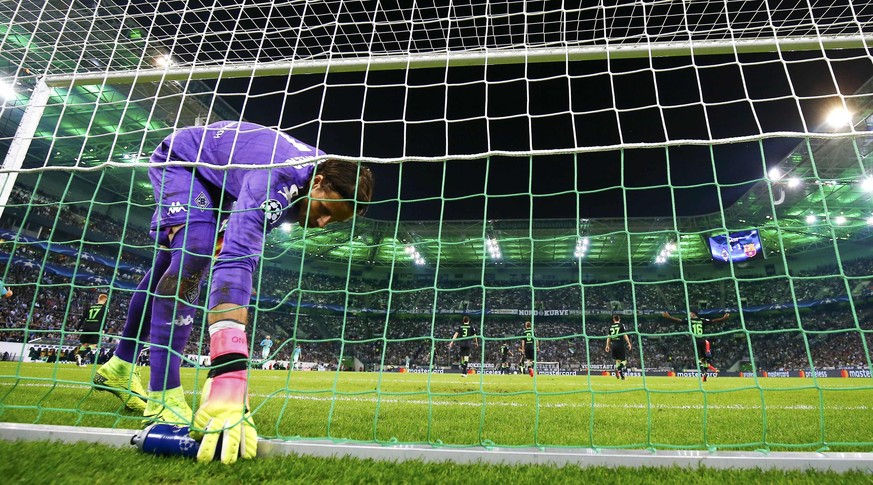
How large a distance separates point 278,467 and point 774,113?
21597mm

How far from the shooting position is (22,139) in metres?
3.77

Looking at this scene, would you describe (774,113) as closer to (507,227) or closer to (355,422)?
(507,227)

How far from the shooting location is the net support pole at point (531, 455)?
1.71 m

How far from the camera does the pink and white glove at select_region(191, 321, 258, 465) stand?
1.73 m

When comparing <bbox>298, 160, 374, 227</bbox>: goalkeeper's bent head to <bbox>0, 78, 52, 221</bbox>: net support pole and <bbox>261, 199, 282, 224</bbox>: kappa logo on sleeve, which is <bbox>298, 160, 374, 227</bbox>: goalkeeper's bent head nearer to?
<bbox>261, 199, 282, 224</bbox>: kappa logo on sleeve

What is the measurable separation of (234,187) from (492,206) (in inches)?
1012

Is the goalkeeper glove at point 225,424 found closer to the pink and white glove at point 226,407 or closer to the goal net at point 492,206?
the pink and white glove at point 226,407

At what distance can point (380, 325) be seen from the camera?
1120 inches

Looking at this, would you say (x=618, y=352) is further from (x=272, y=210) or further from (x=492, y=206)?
(x=492, y=206)

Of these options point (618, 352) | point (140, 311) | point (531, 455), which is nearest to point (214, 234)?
point (140, 311)

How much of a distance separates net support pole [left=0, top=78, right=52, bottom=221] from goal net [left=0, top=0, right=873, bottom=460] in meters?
0.03

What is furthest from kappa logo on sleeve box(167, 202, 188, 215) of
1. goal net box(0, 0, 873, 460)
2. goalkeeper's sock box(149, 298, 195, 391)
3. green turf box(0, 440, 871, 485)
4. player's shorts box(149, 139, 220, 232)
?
green turf box(0, 440, 871, 485)

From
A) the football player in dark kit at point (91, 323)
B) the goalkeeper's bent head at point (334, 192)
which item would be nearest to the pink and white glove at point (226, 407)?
the goalkeeper's bent head at point (334, 192)

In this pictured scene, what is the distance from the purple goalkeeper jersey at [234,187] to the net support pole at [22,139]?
5.87 feet
